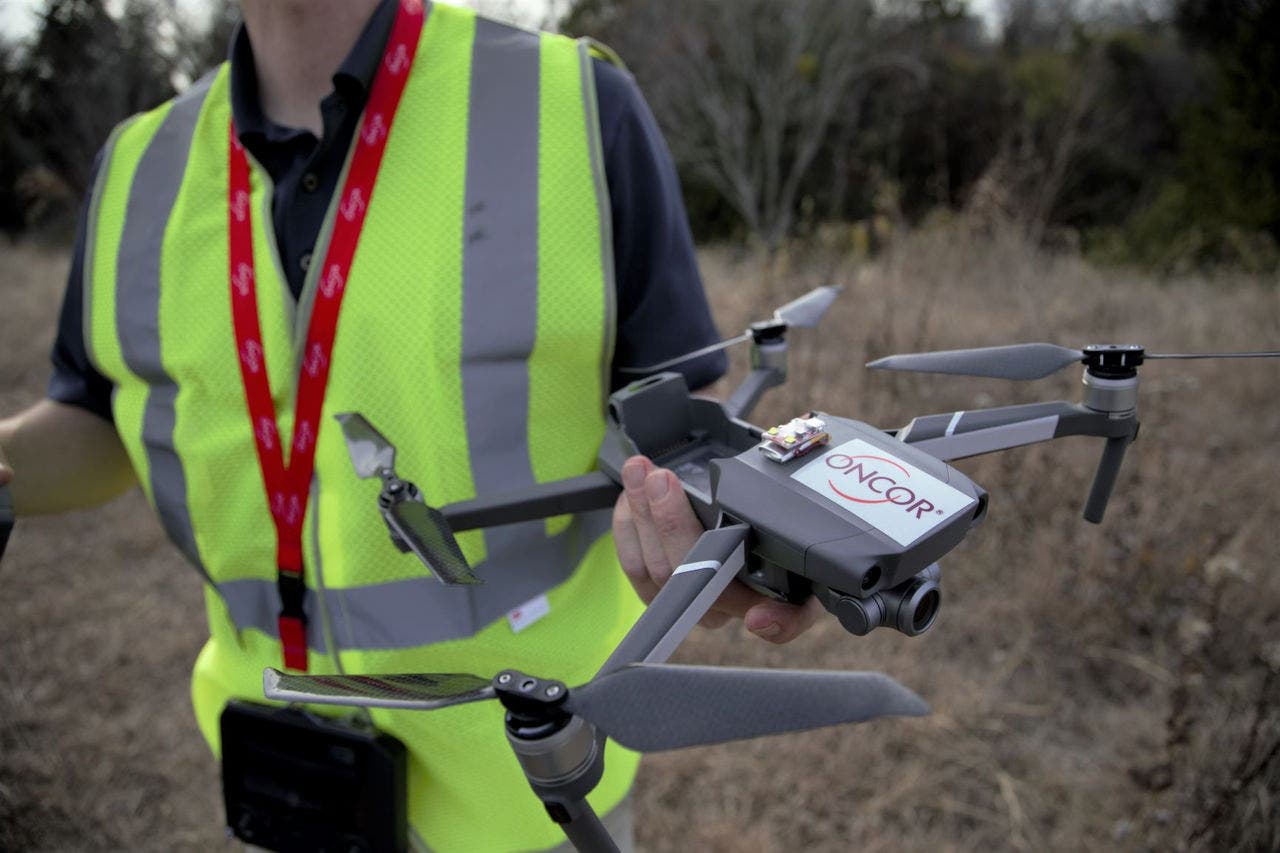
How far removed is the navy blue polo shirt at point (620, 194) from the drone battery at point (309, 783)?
576 millimetres

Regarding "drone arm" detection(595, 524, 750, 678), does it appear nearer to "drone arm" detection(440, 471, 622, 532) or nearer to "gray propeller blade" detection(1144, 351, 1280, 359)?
"drone arm" detection(440, 471, 622, 532)

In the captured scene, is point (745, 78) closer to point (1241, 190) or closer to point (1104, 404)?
point (1241, 190)

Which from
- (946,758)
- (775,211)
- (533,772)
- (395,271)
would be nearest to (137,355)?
(395,271)

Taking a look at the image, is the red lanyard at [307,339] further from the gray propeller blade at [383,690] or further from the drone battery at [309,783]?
the gray propeller blade at [383,690]

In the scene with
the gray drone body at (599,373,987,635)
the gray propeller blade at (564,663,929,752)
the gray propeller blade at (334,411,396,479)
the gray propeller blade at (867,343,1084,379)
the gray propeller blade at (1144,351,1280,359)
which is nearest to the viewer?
the gray propeller blade at (564,663,929,752)

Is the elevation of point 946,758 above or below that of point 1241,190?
above

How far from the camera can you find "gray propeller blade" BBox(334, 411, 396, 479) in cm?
103

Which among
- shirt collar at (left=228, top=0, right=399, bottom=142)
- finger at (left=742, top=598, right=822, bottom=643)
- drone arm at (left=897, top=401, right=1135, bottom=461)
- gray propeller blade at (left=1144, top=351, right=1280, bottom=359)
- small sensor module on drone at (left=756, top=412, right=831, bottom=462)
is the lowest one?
finger at (left=742, top=598, right=822, bottom=643)

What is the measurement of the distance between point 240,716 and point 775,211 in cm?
1884

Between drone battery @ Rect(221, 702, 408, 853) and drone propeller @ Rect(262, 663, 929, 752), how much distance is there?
78 centimetres

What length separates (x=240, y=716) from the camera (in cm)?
131

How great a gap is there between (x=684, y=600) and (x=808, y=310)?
61 centimetres

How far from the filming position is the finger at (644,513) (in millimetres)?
900

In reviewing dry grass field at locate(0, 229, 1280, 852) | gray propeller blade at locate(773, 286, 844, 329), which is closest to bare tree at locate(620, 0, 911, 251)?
dry grass field at locate(0, 229, 1280, 852)
